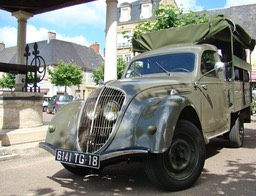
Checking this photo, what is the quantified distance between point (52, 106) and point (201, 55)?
21.4 m

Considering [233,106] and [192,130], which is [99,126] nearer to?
[192,130]

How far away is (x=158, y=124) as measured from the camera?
3.75 meters

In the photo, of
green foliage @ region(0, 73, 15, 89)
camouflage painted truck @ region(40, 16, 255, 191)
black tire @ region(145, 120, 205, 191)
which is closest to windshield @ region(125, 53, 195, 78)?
camouflage painted truck @ region(40, 16, 255, 191)

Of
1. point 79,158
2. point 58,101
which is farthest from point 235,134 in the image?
point 58,101

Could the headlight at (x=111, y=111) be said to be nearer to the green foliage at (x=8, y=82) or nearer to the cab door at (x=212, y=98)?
the cab door at (x=212, y=98)

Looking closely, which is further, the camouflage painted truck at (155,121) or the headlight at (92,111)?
the headlight at (92,111)

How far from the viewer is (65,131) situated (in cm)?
445

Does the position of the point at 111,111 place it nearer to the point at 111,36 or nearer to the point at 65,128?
the point at 65,128

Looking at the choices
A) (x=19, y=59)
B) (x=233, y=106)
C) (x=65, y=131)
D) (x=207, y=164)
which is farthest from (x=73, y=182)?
(x=19, y=59)

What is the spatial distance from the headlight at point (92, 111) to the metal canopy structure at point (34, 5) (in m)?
6.18

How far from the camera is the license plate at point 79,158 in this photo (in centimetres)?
375

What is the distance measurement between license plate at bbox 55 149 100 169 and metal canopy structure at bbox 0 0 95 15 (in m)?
6.69

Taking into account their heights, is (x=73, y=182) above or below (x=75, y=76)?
below

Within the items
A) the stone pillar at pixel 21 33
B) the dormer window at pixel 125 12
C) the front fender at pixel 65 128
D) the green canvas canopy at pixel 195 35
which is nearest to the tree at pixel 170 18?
the stone pillar at pixel 21 33
